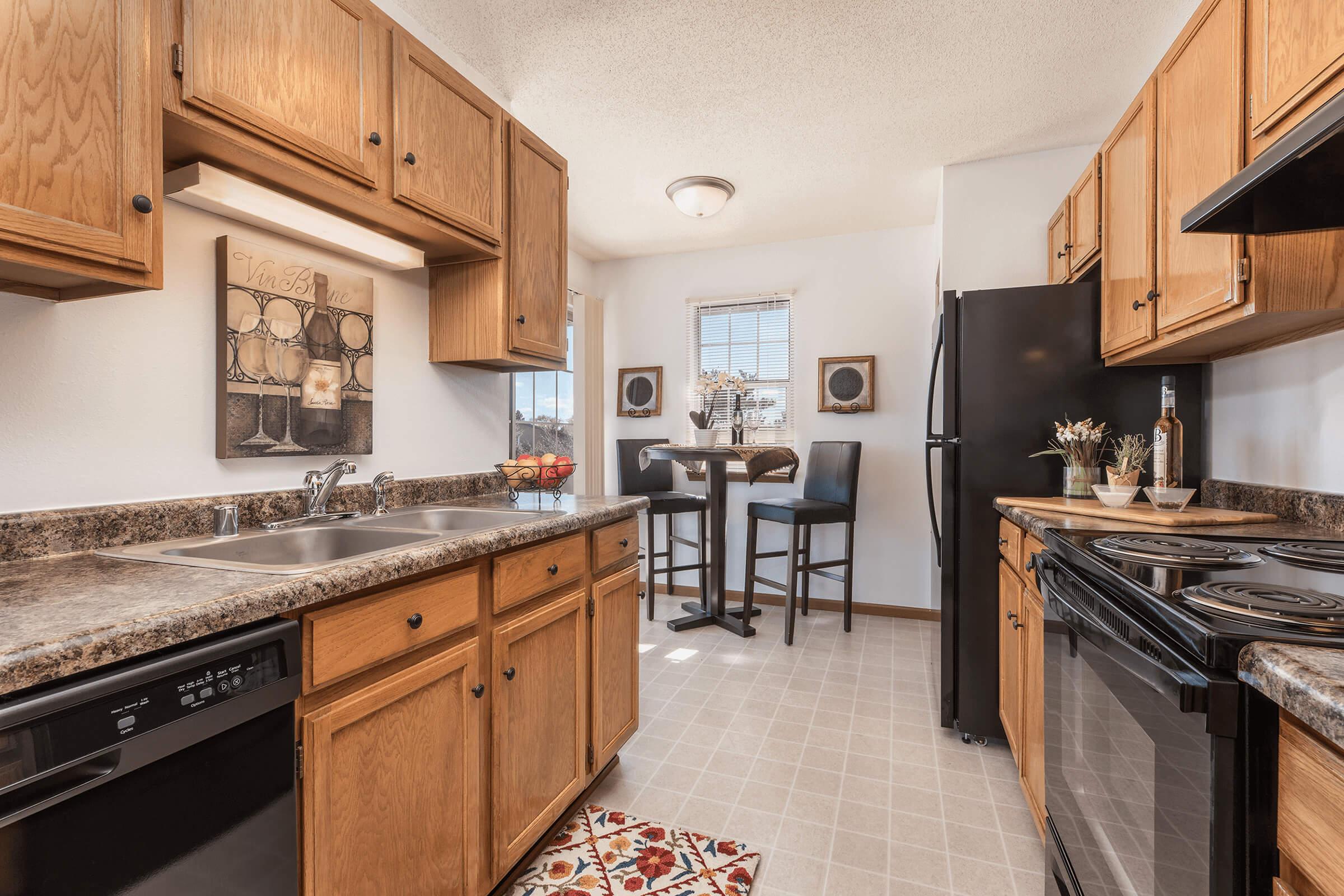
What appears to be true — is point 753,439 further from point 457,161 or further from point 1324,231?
point 1324,231

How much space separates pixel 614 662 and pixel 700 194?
8.21ft

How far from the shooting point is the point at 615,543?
2031 mm

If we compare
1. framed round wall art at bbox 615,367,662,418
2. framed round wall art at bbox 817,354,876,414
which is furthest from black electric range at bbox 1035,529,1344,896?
framed round wall art at bbox 615,367,662,418

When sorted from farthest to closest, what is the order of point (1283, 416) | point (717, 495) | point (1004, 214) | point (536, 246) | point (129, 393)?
point (717, 495) < point (1004, 214) < point (536, 246) < point (1283, 416) < point (129, 393)

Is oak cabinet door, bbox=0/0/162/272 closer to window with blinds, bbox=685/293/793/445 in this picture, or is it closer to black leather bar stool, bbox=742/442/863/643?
black leather bar stool, bbox=742/442/863/643

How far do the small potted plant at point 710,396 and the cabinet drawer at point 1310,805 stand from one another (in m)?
3.37

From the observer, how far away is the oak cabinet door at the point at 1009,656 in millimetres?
1939

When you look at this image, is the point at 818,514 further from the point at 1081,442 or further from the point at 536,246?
the point at 536,246

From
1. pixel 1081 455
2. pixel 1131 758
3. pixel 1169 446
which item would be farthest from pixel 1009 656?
pixel 1131 758

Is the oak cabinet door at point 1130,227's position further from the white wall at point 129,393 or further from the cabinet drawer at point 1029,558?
the white wall at point 129,393

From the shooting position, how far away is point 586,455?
4.34m

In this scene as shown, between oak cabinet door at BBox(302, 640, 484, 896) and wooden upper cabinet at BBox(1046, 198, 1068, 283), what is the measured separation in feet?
9.37

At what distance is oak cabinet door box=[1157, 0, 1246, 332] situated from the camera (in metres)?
1.37

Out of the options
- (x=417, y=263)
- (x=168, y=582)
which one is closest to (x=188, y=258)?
(x=417, y=263)
